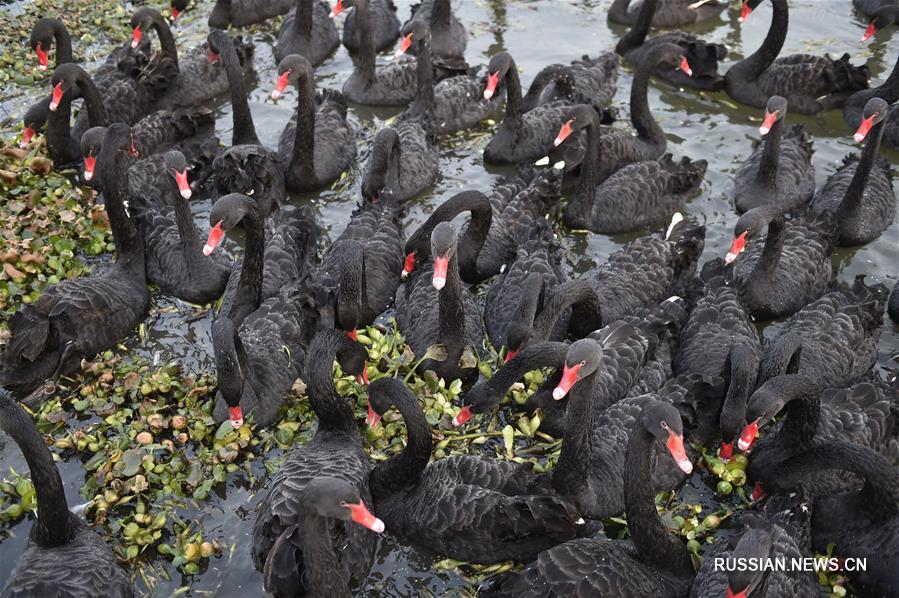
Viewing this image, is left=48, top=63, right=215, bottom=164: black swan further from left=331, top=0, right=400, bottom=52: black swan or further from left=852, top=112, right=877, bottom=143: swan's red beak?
left=852, top=112, right=877, bottom=143: swan's red beak

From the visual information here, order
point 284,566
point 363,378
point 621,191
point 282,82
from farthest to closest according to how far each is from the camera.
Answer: point 282,82 → point 621,191 → point 363,378 → point 284,566

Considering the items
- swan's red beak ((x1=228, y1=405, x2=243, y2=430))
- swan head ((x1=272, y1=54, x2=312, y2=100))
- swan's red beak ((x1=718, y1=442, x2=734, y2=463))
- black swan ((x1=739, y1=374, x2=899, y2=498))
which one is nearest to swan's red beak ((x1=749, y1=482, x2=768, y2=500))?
black swan ((x1=739, y1=374, x2=899, y2=498))

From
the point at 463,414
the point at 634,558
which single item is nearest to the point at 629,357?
the point at 463,414

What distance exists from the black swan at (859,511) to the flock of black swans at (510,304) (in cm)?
1

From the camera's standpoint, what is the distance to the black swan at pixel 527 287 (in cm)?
637

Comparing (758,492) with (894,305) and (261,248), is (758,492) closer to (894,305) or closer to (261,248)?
(894,305)

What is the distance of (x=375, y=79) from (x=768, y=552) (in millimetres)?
7283

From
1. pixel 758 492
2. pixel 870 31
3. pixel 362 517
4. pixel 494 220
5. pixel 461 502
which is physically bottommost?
pixel 758 492

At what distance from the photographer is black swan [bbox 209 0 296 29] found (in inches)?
460

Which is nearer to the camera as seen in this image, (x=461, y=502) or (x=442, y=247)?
(x=461, y=502)

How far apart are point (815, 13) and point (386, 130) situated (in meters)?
6.87

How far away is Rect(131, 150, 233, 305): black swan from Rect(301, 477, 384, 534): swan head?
3310 mm

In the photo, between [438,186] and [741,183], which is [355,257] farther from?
[741,183]

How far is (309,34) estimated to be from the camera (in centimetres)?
1078
